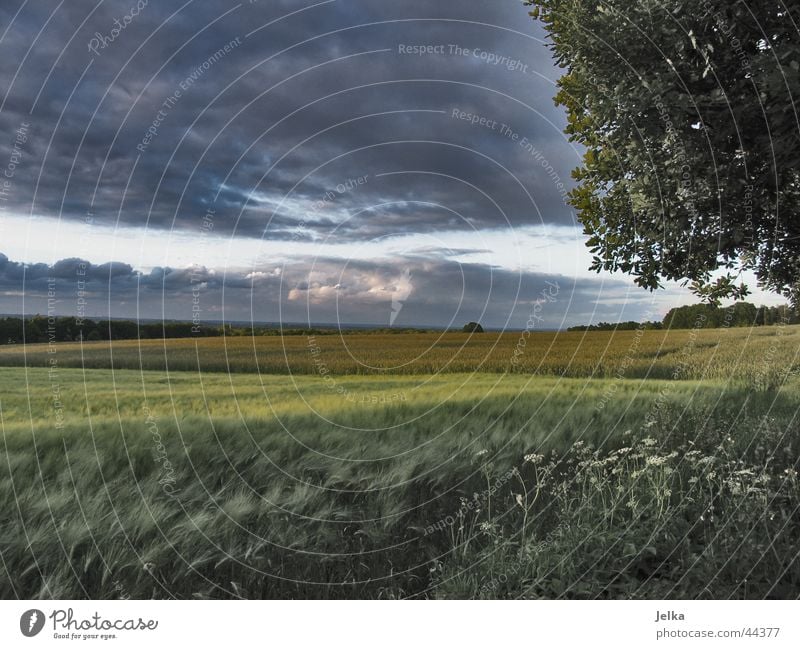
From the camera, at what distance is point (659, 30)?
725 cm

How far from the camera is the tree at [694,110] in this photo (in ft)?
23.2

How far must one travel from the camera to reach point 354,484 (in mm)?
6578

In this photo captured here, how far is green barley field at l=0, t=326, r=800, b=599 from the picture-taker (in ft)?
18.8

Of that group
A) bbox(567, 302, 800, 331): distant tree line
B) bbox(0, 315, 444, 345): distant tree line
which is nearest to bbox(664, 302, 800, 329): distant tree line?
bbox(567, 302, 800, 331): distant tree line

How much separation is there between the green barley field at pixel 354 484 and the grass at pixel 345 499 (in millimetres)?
22

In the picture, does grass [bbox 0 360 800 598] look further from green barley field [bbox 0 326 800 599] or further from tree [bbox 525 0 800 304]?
tree [bbox 525 0 800 304]

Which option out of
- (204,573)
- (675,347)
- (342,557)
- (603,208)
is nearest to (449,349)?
(603,208)

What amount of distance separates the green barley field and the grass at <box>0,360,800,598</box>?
0.02 m

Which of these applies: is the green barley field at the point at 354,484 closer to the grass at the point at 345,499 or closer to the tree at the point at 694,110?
the grass at the point at 345,499

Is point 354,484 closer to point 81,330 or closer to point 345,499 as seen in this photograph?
point 345,499

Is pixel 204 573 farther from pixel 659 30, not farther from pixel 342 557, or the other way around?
pixel 659 30

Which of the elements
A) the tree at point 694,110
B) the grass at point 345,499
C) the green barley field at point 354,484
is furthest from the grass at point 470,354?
the tree at point 694,110

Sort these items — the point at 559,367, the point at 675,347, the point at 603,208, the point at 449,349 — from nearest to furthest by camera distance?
the point at 603,208
the point at 449,349
the point at 559,367
the point at 675,347

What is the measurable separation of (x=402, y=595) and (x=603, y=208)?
6194 millimetres
